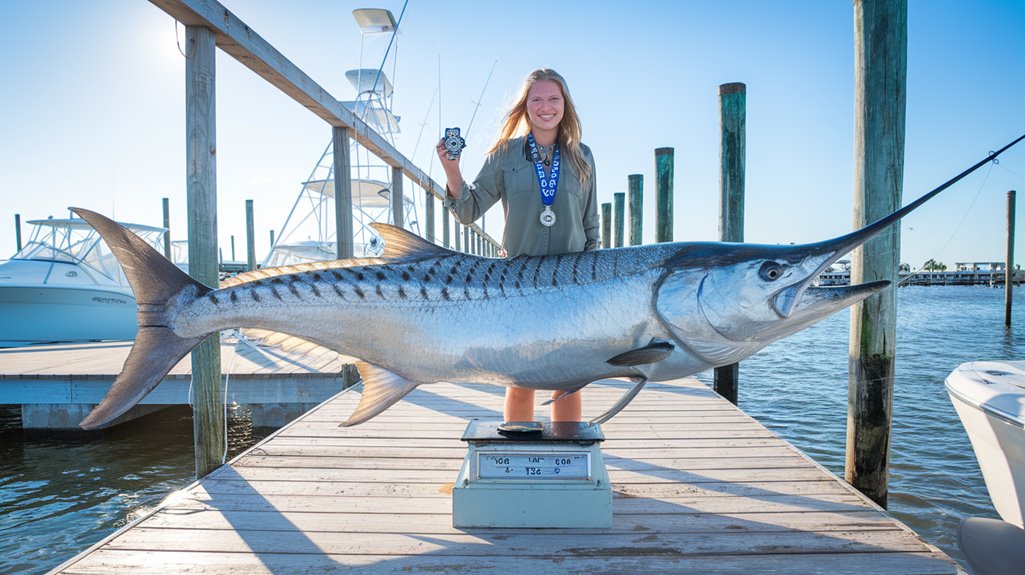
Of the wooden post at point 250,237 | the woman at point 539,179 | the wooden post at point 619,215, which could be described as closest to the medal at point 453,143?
the woman at point 539,179

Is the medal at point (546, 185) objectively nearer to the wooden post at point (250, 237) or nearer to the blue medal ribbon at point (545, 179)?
the blue medal ribbon at point (545, 179)

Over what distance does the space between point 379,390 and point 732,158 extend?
5521mm

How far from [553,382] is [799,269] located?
92 cm

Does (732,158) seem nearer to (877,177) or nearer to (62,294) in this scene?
(877,177)

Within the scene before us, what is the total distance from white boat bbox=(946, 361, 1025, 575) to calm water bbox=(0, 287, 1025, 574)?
197 centimetres

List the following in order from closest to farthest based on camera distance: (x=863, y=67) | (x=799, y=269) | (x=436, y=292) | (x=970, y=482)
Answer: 1. (x=799, y=269)
2. (x=436, y=292)
3. (x=863, y=67)
4. (x=970, y=482)

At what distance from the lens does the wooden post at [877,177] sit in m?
3.76

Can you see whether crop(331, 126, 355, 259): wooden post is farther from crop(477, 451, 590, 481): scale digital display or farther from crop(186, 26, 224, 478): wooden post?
crop(477, 451, 590, 481): scale digital display

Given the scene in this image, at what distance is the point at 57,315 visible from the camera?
509 inches

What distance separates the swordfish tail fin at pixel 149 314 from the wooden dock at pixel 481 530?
0.85 metres

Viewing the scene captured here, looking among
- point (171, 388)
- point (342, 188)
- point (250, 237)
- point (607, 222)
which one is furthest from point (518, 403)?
point (250, 237)

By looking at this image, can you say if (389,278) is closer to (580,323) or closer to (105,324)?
(580,323)

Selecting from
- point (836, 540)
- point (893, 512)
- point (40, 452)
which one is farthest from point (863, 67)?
point (40, 452)

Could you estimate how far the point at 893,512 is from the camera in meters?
5.87
